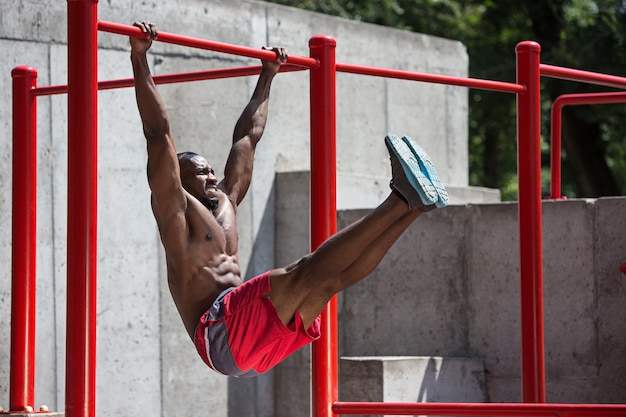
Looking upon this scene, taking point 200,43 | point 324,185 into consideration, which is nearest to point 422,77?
point 324,185

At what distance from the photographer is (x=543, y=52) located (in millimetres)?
14656

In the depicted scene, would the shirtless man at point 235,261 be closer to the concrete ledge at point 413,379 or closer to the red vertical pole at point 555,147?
the concrete ledge at point 413,379

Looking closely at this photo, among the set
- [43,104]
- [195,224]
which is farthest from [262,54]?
[43,104]

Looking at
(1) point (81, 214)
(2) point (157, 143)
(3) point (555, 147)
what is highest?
(3) point (555, 147)

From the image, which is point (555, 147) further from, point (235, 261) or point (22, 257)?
point (22, 257)

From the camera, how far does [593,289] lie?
6.79 m

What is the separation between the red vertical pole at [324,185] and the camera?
177 inches

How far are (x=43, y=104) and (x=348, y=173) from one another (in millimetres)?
2316

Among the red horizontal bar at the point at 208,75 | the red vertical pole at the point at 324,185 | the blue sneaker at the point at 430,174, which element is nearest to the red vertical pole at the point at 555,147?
the red horizontal bar at the point at 208,75

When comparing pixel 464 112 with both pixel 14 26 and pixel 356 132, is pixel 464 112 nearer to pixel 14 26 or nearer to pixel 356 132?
pixel 356 132

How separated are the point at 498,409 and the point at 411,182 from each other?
0.84 m

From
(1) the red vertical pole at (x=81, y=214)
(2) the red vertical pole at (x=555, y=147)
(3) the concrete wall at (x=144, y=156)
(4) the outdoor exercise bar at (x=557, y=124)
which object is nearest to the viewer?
(1) the red vertical pole at (x=81, y=214)

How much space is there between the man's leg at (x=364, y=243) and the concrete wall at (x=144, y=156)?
2.74m

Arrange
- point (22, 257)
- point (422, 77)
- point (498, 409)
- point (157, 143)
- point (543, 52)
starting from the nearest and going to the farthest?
point (498, 409)
point (157, 143)
point (422, 77)
point (22, 257)
point (543, 52)
